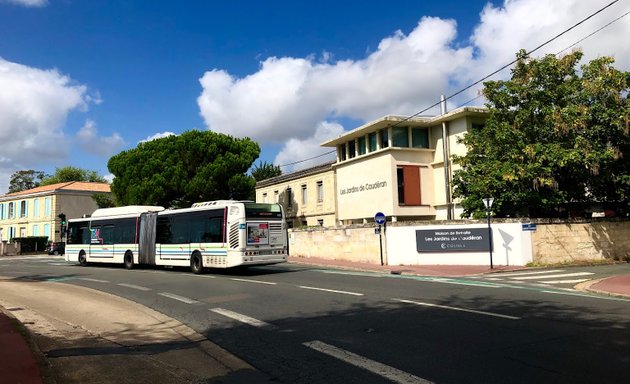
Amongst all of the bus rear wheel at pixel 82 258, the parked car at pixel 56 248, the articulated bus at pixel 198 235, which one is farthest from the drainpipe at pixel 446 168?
the parked car at pixel 56 248

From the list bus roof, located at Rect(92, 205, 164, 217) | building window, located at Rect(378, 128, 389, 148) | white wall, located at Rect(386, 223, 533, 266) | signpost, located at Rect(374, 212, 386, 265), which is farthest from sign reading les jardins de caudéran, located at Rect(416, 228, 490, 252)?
bus roof, located at Rect(92, 205, 164, 217)

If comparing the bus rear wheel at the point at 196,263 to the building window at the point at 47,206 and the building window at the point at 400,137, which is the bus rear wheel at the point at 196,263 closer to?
the building window at the point at 400,137

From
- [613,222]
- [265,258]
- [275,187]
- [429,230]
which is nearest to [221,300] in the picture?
[265,258]

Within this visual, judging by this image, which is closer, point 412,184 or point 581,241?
point 581,241

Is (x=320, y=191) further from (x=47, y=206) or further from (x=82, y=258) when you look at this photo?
(x=47, y=206)

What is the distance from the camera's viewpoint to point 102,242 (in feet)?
90.5

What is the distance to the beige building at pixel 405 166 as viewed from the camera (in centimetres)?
3247

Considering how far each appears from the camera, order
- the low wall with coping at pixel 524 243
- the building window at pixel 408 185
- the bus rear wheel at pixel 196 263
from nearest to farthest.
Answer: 1. the bus rear wheel at pixel 196 263
2. the low wall with coping at pixel 524 243
3. the building window at pixel 408 185

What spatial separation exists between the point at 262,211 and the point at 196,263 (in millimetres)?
3728

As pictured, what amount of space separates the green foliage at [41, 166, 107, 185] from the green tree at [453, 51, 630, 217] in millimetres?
81940

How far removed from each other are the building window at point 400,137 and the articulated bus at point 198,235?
47.4ft

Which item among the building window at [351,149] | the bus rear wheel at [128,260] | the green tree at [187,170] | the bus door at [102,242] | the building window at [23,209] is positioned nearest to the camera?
the bus rear wheel at [128,260]

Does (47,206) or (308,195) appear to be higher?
(47,206)

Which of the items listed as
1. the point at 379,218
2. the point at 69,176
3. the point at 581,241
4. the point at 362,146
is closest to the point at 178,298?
the point at 379,218
